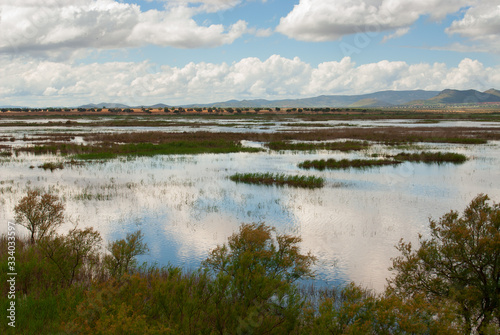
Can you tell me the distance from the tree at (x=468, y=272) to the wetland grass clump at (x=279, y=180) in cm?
1491

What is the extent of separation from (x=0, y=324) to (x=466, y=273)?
9324mm

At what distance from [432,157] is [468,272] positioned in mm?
28760

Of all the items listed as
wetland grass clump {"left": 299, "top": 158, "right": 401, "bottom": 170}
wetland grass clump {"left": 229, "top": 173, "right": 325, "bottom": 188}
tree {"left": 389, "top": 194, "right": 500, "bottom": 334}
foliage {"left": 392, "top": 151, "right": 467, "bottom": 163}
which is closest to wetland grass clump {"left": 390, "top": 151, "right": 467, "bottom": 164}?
foliage {"left": 392, "top": 151, "right": 467, "bottom": 163}

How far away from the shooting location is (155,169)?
28.8 metres

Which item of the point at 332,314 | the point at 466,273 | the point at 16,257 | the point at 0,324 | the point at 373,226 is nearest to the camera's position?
the point at 332,314

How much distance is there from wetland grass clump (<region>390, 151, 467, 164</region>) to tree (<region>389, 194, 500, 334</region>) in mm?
26321

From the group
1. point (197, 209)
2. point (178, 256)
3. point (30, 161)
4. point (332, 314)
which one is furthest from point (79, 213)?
point (30, 161)

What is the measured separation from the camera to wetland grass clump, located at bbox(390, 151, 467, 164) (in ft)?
108

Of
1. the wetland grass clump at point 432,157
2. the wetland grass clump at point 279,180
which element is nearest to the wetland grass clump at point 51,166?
the wetland grass clump at point 279,180

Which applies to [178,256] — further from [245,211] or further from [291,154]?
[291,154]

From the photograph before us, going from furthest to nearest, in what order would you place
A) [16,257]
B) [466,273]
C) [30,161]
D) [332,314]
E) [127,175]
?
1. [30,161]
2. [127,175]
3. [16,257]
4. [466,273]
5. [332,314]

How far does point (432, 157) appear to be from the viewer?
34.0 metres

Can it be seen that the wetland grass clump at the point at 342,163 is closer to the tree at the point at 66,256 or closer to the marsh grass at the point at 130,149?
the marsh grass at the point at 130,149

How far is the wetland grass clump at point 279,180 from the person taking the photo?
23.9 meters
